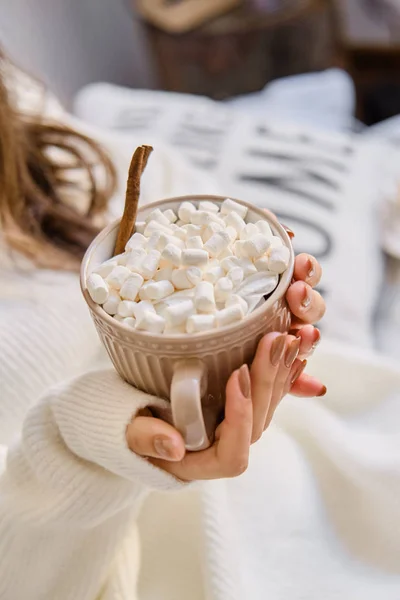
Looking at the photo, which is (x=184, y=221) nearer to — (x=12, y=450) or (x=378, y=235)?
(x=12, y=450)

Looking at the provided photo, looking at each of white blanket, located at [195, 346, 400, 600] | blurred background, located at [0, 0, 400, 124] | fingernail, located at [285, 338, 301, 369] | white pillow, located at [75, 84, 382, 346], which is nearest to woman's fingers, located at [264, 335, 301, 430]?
fingernail, located at [285, 338, 301, 369]

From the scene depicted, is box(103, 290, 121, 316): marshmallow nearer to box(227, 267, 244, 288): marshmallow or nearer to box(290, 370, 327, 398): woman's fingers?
box(227, 267, 244, 288): marshmallow

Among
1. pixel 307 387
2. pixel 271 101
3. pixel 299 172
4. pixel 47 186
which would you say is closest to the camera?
pixel 307 387

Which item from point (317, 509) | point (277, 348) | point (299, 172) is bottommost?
point (317, 509)

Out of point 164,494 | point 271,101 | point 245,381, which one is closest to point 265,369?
point 245,381

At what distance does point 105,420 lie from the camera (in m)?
0.48

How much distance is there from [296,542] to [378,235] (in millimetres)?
505

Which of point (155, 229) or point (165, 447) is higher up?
point (155, 229)

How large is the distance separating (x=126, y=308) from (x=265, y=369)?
0.10 m

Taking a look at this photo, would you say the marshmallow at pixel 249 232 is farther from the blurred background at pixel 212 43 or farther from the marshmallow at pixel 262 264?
the blurred background at pixel 212 43

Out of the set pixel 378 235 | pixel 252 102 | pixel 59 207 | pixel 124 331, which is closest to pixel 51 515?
pixel 124 331

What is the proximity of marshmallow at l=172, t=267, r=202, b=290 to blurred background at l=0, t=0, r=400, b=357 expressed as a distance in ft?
1.57

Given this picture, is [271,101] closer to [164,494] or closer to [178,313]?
[164,494]

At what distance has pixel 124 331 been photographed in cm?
41
